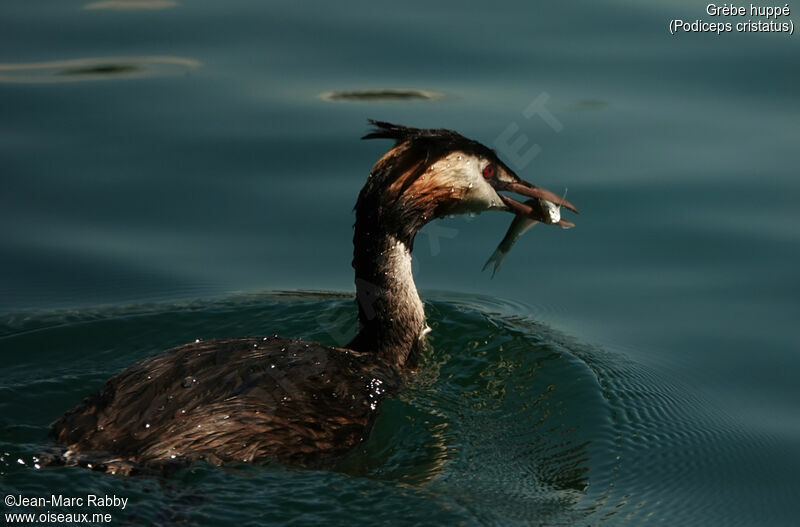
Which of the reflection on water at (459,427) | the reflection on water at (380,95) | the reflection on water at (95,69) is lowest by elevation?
the reflection on water at (459,427)

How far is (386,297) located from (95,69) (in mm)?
4326

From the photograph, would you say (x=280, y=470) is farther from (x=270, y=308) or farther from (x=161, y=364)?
A: (x=270, y=308)

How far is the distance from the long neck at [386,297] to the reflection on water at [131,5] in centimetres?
516

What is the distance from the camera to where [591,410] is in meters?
6.32

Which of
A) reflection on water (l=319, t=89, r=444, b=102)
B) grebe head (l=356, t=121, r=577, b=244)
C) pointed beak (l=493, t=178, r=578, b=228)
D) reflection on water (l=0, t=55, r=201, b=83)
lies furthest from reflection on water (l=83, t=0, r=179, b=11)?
pointed beak (l=493, t=178, r=578, b=228)

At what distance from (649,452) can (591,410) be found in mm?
459

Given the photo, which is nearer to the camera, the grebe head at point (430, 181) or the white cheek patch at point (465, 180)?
the grebe head at point (430, 181)

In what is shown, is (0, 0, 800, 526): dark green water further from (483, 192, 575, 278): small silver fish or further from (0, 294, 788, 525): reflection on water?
(483, 192, 575, 278): small silver fish

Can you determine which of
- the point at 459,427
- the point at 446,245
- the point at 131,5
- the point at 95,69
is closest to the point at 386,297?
the point at 459,427

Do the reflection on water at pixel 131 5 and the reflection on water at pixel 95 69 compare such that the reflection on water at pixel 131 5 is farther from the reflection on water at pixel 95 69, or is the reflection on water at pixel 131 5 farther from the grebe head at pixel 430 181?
the grebe head at pixel 430 181

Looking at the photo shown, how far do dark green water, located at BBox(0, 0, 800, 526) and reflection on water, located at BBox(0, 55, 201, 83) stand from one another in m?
0.03

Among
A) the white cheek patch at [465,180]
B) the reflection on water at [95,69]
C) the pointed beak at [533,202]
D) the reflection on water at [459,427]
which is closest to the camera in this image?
the reflection on water at [459,427]

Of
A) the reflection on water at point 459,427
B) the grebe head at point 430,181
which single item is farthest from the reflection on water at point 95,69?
the grebe head at point 430,181

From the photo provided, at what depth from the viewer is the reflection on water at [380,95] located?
9133 millimetres
